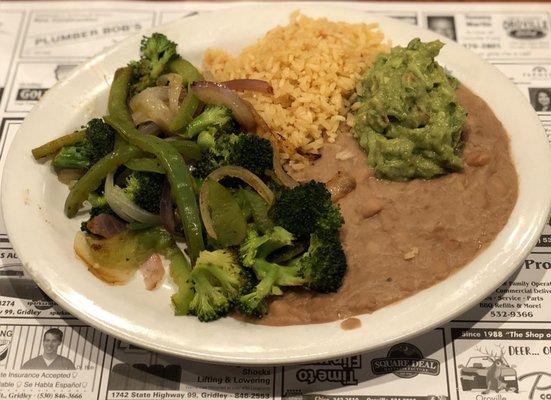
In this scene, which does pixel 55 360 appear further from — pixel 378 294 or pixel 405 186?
pixel 405 186

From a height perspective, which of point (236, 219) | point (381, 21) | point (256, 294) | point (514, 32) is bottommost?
point (256, 294)

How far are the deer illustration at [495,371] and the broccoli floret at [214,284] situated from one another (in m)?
1.05

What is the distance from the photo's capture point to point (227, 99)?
8.93 feet

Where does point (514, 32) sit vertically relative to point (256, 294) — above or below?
above

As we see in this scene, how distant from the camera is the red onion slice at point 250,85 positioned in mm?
2801

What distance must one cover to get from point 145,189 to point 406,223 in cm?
109

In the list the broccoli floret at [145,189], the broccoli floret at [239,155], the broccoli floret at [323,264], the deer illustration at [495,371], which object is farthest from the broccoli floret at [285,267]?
the deer illustration at [495,371]

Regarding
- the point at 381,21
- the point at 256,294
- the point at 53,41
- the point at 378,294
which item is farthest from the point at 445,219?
the point at 53,41

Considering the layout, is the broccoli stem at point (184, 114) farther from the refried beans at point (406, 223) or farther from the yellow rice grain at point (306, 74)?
the refried beans at point (406, 223)

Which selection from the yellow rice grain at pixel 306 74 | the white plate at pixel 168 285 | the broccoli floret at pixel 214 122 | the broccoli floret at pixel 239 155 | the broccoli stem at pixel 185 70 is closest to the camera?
the white plate at pixel 168 285

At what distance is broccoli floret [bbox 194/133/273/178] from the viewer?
2.55 meters

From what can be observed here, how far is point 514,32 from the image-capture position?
12.1 ft

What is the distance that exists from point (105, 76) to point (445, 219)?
5.96 ft

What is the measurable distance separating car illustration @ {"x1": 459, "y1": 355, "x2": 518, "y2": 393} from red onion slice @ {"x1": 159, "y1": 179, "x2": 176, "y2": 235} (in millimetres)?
1323
